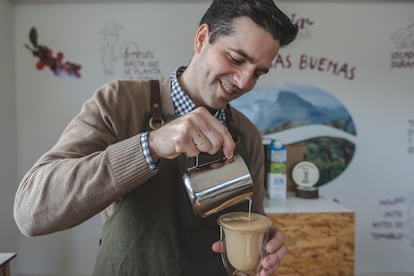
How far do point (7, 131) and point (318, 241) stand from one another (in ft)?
7.90

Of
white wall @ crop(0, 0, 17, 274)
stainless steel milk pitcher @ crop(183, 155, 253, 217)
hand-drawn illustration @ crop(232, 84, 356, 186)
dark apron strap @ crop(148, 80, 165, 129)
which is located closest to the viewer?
stainless steel milk pitcher @ crop(183, 155, 253, 217)

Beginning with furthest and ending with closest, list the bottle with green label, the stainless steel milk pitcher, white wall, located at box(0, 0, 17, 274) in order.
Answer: white wall, located at box(0, 0, 17, 274), the bottle with green label, the stainless steel milk pitcher

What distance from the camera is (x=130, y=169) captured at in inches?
27.3

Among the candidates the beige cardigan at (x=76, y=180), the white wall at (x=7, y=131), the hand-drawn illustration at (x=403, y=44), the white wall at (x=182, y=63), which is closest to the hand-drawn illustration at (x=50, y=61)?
the white wall at (x=182, y=63)

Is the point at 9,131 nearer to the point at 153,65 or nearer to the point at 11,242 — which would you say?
the point at 11,242

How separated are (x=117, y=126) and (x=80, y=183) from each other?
10.8 inches

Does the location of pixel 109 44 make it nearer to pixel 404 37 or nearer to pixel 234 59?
pixel 234 59

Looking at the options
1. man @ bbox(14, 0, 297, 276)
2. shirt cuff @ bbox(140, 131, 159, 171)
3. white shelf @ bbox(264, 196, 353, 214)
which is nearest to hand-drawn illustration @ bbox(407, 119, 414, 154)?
white shelf @ bbox(264, 196, 353, 214)

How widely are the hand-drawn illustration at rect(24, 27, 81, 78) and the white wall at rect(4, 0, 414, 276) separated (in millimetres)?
48

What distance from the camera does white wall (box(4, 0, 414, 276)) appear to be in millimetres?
2814

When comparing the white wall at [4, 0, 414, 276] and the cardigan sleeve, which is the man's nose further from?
→ the white wall at [4, 0, 414, 276]

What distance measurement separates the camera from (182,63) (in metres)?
2.89

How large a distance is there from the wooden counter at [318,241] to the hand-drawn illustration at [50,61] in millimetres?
1993

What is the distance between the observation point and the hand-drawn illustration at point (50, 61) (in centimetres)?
280
